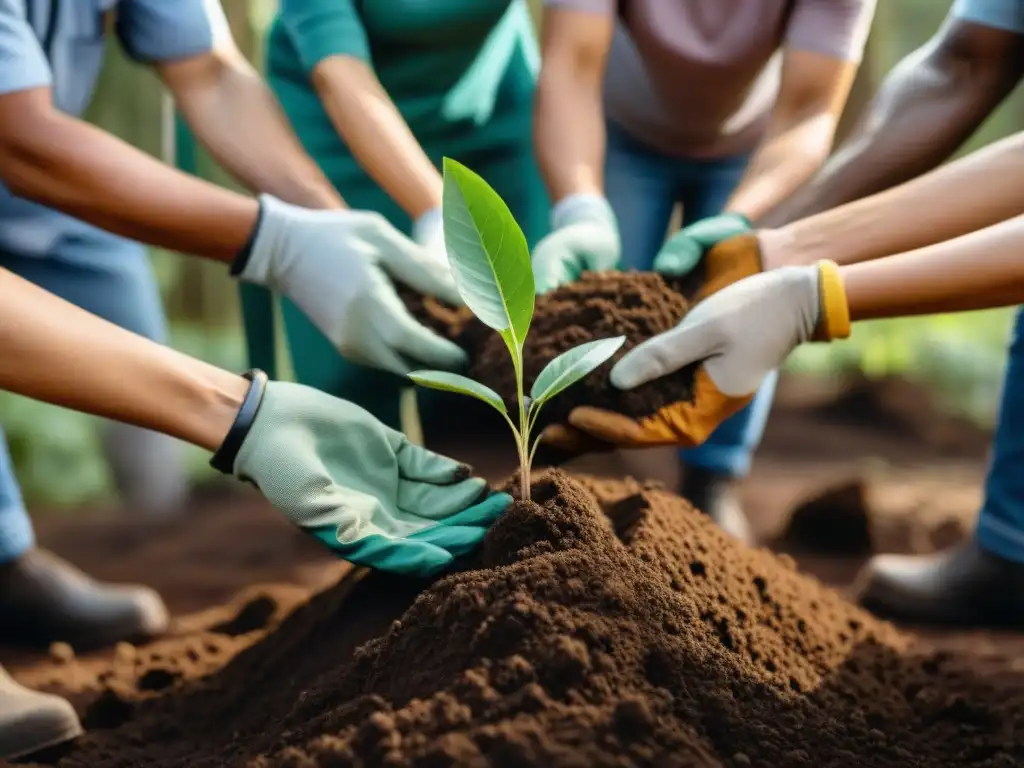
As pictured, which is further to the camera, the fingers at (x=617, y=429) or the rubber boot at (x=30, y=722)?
the fingers at (x=617, y=429)

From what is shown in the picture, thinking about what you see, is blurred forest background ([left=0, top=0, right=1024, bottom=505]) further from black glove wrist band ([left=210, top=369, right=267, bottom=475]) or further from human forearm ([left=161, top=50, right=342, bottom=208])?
black glove wrist band ([left=210, top=369, right=267, bottom=475])

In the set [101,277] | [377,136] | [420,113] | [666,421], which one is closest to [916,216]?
[666,421]

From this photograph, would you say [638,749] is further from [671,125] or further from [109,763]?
[671,125]

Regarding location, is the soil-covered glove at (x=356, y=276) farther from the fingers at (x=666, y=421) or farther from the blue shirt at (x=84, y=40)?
the blue shirt at (x=84, y=40)

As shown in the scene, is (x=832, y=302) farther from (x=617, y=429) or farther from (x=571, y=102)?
(x=571, y=102)

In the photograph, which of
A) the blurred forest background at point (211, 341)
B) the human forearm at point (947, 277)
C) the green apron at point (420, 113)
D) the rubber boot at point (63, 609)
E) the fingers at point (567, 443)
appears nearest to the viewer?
the human forearm at point (947, 277)

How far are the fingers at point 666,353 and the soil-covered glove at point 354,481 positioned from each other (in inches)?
A: 11.3

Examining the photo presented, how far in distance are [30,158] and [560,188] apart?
40.2 inches

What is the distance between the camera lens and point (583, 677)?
1.05 meters

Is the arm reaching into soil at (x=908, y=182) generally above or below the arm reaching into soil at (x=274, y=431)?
above

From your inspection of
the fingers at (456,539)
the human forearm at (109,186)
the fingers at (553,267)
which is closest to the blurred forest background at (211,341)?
the human forearm at (109,186)

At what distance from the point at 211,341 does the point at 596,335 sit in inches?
138

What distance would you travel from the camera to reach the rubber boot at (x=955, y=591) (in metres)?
2.08

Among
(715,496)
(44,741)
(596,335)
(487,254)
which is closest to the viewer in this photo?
(487,254)
